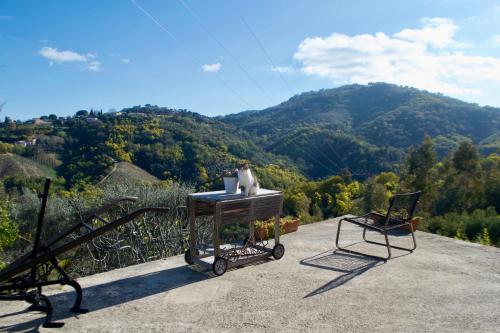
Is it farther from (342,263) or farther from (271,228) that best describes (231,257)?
(271,228)

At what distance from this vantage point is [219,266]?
3.92 meters

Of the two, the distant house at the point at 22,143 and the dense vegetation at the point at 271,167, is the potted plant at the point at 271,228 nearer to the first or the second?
the dense vegetation at the point at 271,167

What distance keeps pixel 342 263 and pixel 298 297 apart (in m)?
1.27

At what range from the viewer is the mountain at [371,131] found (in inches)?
2149

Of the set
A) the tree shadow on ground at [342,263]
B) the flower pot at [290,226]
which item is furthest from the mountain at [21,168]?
the tree shadow on ground at [342,263]

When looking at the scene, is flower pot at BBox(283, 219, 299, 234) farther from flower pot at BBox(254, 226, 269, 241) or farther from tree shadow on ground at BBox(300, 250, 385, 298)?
tree shadow on ground at BBox(300, 250, 385, 298)

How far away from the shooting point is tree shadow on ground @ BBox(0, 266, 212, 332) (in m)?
2.95

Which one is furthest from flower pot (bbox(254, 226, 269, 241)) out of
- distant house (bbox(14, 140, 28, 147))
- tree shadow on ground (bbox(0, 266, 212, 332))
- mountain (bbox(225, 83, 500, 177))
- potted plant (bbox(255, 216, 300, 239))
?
mountain (bbox(225, 83, 500, 177))

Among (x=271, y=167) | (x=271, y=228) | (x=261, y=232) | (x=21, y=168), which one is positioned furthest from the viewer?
(x=271, y=167)

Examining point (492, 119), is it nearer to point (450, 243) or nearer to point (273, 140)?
point (273, 140)

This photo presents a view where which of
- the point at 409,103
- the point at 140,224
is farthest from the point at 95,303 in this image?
the point at 409,103

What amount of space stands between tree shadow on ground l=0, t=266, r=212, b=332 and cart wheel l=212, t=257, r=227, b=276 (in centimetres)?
12

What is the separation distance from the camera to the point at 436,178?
74.9ft

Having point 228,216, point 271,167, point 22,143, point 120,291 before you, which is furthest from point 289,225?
point 22,143
